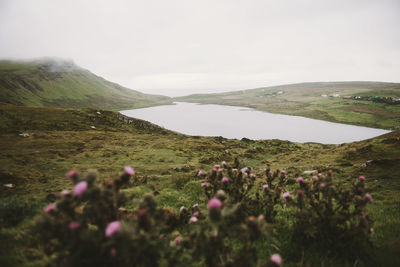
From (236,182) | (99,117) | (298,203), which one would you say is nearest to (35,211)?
(236,182)

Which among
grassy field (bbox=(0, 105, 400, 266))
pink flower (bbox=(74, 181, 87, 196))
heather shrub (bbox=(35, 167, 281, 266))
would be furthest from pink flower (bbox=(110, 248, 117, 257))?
grassy field (bbox=(0, 105, 400, 266))

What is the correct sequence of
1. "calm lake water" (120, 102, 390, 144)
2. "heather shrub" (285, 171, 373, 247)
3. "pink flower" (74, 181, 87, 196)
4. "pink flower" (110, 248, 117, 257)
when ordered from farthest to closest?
"calm lake water" (120, 102, 390, 144), "heather shrub" (285, 171, 373, 247), "pink flower" (74, 181, 87, 196), "pink flower" (110, 248, 117, 257)

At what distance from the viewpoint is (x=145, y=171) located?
17000 mm

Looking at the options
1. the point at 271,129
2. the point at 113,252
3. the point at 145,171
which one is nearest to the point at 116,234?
the point at 113,252

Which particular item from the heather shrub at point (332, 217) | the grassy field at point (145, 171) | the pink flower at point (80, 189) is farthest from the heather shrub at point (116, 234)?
the heather shrub at point (332, 217)

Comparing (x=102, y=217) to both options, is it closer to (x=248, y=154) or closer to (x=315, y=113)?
(x=248, y=154)

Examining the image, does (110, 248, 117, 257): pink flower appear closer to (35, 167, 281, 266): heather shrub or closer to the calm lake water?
(35, 167, 281, 266): heather shrub

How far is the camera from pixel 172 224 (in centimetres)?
554

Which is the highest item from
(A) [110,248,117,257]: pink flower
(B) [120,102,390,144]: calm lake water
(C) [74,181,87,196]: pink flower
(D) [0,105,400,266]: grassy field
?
(C) [74,181,87,196]: pink flower

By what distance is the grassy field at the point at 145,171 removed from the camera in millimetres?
3920

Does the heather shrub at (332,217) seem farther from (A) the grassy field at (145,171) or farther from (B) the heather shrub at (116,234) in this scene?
(B) the heather shrub at (116,234)

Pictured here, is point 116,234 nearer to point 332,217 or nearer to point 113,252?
point 113,252

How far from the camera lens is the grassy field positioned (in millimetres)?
3920

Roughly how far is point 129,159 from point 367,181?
2127 centimetres
